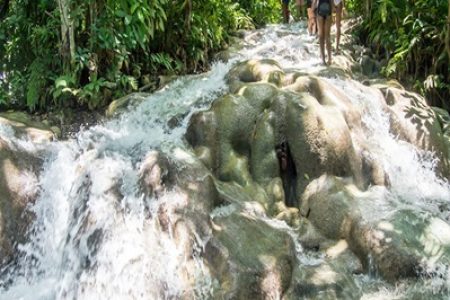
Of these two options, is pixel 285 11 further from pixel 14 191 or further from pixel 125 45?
pixel 14 191

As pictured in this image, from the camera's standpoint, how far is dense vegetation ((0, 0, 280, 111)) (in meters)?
8.98

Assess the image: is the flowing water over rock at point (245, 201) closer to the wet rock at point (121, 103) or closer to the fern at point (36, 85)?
the wet rock at point (121, 103)

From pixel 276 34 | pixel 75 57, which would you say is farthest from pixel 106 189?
pixel 276 34

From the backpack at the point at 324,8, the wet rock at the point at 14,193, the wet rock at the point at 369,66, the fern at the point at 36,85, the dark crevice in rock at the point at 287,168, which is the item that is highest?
the backpack at the point at 324,8

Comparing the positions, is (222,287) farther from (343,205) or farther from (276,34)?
(276,34)

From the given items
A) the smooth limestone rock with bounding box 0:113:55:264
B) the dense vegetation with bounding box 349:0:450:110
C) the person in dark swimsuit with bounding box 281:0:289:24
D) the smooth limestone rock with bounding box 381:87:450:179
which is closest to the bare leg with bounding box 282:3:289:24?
the person in dark swimsuit with bounding box 281:0:289:24

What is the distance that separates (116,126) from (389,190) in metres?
4.26

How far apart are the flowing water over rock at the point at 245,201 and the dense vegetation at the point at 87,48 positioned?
1196 mm

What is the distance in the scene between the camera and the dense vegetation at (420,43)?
391 inches

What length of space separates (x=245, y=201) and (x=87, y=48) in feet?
14.9

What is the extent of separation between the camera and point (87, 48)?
Answer: 920 centimetres

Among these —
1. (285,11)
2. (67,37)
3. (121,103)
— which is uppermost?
(67,37)

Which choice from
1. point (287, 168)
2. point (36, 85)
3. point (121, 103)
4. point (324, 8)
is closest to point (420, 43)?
point (324, 8)

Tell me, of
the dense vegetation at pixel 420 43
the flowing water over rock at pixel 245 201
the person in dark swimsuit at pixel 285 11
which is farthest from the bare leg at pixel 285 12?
the flowing water over rock at pixel 245 201
